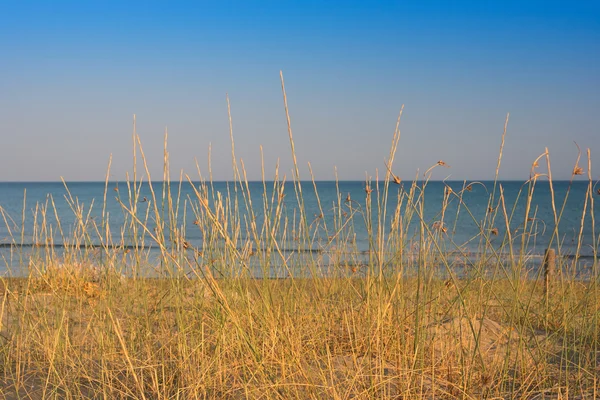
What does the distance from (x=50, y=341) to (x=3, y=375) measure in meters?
0.27

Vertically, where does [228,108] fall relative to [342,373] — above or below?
above

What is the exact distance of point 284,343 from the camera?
2.62 meters

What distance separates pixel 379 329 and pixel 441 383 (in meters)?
0.44

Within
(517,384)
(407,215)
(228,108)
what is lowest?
(517,384)

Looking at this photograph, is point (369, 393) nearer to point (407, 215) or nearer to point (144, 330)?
point (407, 215)

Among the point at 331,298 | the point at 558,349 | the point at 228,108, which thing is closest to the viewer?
the point at 228,108

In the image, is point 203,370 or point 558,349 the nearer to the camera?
point 203,370

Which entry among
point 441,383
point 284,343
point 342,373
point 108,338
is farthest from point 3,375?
point 441,383

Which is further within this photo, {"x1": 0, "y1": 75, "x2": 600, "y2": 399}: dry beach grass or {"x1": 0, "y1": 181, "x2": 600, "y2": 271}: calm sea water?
{"x1": 0, "y1": 181, "x2": 600, "y2": 271}: calm sea water

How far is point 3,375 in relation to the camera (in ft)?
9.50

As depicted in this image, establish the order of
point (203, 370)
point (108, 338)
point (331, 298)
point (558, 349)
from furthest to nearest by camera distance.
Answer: point (331, 298) < point (558, 349) < point (108, 338) < point (203, 370)

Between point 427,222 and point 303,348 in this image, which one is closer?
point 303,348

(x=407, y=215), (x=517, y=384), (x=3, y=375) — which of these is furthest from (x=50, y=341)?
(x=517, y=384)

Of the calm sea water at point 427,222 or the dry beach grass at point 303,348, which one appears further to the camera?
the calm sea water at point 427,222
